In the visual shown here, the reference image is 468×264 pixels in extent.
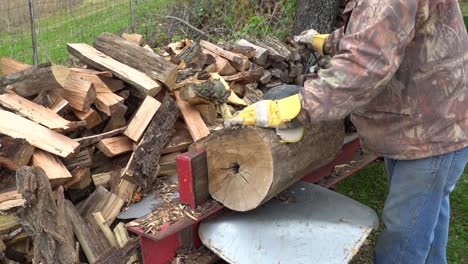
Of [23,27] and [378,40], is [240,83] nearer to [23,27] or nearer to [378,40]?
[378,40]

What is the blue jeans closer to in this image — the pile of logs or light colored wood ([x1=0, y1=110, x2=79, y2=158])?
the pile of logs

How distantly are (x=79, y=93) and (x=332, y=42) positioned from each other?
1.64m

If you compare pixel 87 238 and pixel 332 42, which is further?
pixel 332 42

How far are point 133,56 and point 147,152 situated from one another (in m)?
0.84

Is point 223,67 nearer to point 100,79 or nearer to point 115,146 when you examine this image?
point 100,79

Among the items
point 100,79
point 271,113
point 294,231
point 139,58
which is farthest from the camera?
point 139,58

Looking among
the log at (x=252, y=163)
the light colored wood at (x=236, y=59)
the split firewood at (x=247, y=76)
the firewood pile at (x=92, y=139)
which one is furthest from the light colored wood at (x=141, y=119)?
Answer: the light colored wood at (x=236, y=59)

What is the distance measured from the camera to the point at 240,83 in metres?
3.84

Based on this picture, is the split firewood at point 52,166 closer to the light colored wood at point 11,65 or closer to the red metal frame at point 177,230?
the red metal frame at point 177,230

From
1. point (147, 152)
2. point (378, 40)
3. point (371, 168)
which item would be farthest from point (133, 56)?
point (371, 168)

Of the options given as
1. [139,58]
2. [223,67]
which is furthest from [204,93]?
[223,67]

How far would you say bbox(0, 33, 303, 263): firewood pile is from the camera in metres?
2.45

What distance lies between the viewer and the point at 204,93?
10.1ft

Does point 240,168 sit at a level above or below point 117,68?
below
